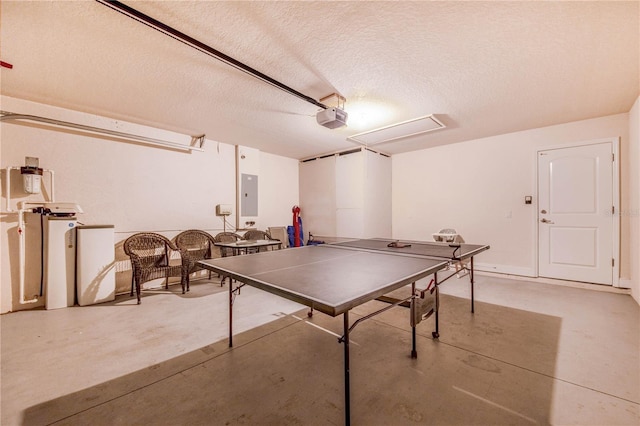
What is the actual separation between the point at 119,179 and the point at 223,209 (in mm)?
1794

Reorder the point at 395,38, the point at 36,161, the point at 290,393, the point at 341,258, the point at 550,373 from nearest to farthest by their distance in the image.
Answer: the point at 290,393, the point at 550,373, the point at 395,38, the point at 341,258, the point at 36,161

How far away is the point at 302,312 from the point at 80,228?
3.37 m

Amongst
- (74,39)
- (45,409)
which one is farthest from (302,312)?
(74,39)

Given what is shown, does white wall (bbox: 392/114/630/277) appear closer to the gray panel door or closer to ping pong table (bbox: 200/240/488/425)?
ping pong table (bbox: 200/240/488/425)

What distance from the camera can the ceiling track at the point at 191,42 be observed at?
6.24 feet

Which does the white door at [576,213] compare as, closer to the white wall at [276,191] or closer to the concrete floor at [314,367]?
the concrete floor at [314,367]

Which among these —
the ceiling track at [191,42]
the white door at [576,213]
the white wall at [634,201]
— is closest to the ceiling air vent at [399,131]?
the ceiling track at [191,42]

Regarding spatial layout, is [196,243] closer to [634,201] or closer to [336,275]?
[336,275]

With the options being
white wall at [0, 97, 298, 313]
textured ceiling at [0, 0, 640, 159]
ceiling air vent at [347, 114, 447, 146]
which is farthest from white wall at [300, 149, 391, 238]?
white wall at [0, 97, 298, 313]

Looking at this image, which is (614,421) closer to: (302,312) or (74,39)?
(302,312)

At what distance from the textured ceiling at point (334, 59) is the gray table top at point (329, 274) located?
6.57 feet

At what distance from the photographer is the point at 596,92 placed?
330cm

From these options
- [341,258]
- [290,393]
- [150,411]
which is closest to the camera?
[150,411]

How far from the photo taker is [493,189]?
5188 millimetres
